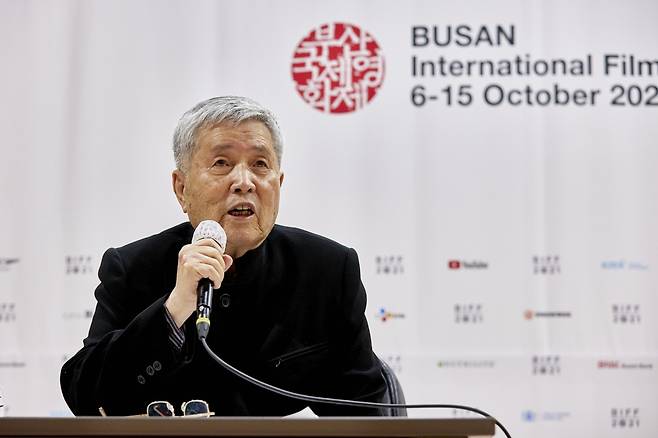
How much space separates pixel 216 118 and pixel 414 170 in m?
2.15

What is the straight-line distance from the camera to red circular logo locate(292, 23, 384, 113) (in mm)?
4129

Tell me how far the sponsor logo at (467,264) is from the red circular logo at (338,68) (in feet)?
3.16

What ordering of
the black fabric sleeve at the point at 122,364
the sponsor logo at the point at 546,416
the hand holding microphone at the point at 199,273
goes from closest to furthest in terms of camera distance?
the hand holding microphone at the point at 199,273 < the black fabric sleeve at the point at 122,364 < the sponsor logo at the point at 546,416

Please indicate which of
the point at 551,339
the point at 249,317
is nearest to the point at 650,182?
the point at 551,339

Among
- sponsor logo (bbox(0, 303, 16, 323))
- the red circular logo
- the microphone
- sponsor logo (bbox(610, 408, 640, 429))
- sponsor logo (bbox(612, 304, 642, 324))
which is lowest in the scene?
sponsor logo (bbox(610, 408, 640, 429))

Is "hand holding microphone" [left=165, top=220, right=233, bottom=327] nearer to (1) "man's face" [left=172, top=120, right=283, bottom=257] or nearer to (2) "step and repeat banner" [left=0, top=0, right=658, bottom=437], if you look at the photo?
(1) "man's face" [left=172, top=120, right=283, bottom=257]

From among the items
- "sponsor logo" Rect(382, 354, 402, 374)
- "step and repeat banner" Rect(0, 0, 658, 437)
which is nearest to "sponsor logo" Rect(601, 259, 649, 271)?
"step and repeat banner" Rect(0, 0, 658, 437)

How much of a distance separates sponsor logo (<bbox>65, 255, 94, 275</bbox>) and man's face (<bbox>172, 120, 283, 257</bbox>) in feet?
7.17

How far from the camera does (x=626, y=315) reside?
3.94m

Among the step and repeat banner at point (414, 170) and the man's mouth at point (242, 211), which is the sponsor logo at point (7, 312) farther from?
the man's mouth at point (242, 211)

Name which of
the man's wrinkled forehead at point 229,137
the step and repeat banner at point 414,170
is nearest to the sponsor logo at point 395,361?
the step and repeat banner at point 414,170

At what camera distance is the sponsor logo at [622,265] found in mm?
3969

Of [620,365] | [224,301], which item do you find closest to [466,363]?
[620,365]

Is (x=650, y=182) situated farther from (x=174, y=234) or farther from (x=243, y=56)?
(x=174, y=234)
